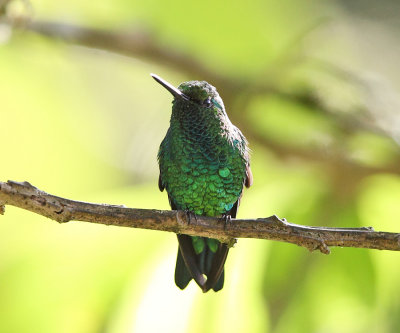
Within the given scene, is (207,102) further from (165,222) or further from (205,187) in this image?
(165,222)

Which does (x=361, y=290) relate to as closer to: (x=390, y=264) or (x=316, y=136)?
(x=390, y=264)

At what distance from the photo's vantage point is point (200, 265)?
12.4 feet

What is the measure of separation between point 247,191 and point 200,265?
3.32ft

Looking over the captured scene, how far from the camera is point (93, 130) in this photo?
809 centimetres

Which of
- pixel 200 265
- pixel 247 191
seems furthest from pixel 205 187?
pixel 247 191

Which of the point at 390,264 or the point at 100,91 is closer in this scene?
the point at 390,264

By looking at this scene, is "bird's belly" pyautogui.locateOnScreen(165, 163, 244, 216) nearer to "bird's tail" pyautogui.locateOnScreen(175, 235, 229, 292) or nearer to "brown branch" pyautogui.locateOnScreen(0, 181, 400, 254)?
"bird's tail" pyautogui.locateOnScreen(175, 235, 229, 292)

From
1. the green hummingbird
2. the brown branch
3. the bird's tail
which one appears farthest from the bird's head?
the brown branch

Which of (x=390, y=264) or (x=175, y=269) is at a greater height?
(x=390, y=264)

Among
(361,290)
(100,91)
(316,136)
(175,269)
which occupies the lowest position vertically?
(175,269)

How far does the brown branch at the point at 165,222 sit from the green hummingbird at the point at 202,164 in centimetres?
86

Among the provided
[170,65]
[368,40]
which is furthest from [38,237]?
[368,40]

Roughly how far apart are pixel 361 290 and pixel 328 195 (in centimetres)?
66

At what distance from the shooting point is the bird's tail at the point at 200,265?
3605 mm
